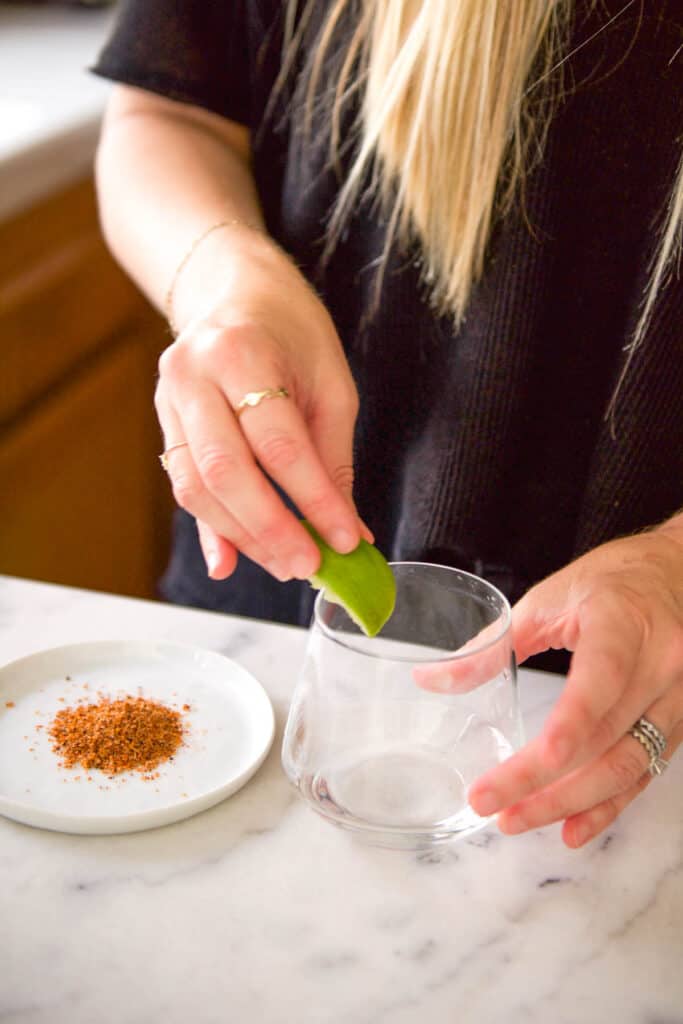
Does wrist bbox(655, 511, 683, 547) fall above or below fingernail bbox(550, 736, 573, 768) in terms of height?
below

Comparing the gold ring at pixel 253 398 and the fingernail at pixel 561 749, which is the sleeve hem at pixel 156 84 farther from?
the fingernail at pixel 561 749

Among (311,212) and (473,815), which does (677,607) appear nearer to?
(473,815)

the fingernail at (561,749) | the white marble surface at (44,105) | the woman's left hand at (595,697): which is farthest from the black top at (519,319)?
the white marble surface at (44,105)

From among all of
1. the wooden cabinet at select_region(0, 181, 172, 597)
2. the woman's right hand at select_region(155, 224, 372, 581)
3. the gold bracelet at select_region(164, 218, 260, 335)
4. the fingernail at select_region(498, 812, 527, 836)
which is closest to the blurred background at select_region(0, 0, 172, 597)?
the wooden cabinet at select_region(0, 181, 172, 597)

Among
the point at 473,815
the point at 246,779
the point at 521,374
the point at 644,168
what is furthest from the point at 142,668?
the point at 644,168

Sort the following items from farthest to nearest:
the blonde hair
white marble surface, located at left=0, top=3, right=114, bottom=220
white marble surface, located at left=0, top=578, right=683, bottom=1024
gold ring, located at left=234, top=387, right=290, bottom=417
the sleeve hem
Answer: white marble surface, located at left=0, top=3, right=114, bottom=220
the sleeve hem
the blonde hair
gold ring, located at left=234, top=387, right=290, bottom=417
white marble surface, located at left=0, top=578, right=683, bottom=1024

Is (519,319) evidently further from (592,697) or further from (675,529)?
(592,697)

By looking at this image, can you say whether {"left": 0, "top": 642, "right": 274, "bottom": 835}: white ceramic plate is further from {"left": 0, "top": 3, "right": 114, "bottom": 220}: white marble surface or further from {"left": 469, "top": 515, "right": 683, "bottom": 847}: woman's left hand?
{"left": 0, "top": 3, "right": 114, "bottom": 220}: white marble surface

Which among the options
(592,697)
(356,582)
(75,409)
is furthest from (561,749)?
(75,409)
